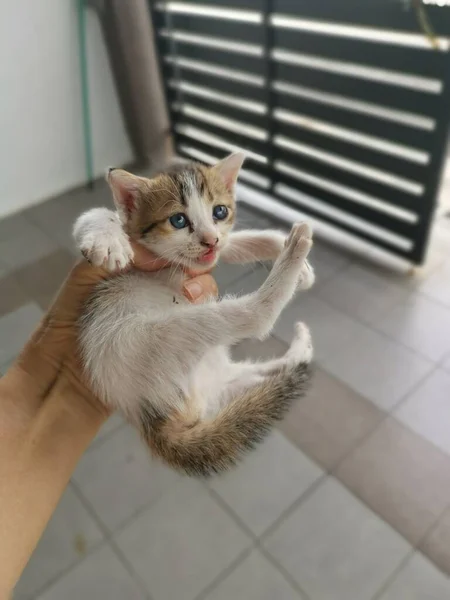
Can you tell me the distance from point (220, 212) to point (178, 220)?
0.13m

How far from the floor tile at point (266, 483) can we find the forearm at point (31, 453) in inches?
26.4

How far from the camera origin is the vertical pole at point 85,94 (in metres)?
3.18

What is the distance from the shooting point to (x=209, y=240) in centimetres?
112

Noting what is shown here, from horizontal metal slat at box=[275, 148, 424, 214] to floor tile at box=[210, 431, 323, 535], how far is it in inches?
59.1

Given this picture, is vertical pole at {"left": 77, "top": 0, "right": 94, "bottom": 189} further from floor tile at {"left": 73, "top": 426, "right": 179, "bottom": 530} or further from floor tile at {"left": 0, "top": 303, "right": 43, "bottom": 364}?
floor tile at {"left": 73, "top": 426, "right": 179, "bottom": 530}

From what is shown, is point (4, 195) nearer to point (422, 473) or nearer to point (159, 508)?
point (159, 508)

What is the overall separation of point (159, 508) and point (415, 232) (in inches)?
76.5

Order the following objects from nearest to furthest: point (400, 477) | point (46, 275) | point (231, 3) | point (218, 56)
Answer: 1. point (400, 477)
2. point (46, 275)
3. point (231, 3)
4. point (218, 56)

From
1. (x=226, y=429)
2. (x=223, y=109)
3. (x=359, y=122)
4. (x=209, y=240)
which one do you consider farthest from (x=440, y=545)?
(x=223, y=109)

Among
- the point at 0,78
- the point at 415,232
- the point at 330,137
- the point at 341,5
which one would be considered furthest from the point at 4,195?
the point at 415,232

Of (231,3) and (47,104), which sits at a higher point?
(231,3)

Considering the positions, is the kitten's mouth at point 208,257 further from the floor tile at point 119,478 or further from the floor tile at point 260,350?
the floor tile at point 260,350

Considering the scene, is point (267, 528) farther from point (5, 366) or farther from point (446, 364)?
point (5, 366)

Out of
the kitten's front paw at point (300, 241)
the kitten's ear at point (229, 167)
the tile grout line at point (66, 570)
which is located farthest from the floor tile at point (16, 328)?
the kitten's front paw at point (300, 241)
